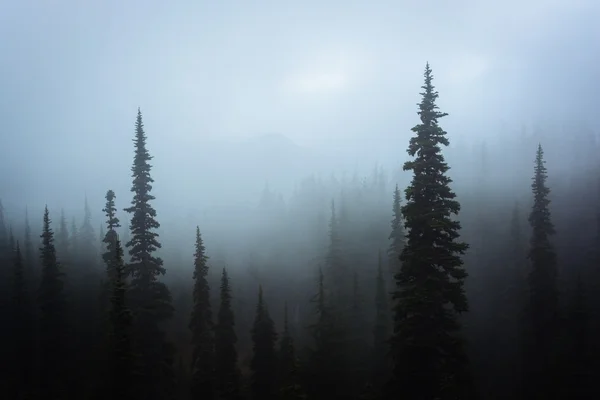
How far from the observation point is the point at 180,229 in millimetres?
108625

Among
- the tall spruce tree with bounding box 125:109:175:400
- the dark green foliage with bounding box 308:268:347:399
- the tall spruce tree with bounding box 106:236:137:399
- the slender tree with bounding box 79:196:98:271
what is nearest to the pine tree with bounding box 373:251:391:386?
the dark green foliage with bounding box 308:268:347:399

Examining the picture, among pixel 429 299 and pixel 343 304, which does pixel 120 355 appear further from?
pixel 343 304

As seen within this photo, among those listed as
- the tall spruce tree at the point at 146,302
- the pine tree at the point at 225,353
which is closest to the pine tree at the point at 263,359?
the pine tree at the point at 225,353

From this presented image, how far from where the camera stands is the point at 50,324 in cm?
3938

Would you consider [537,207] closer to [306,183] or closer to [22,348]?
[22,348]

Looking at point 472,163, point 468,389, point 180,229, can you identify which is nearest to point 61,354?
point 468,389

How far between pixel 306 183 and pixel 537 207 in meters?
91.8

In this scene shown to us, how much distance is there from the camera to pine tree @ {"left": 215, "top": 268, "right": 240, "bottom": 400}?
127 ft

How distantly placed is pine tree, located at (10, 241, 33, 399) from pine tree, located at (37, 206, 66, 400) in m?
4.52

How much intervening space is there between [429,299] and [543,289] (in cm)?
3392

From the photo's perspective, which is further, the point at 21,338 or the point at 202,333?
the point at 21,338

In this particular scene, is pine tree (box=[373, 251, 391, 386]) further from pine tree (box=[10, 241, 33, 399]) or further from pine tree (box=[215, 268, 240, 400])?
pine tree (box=[10, 241, 33, 399])

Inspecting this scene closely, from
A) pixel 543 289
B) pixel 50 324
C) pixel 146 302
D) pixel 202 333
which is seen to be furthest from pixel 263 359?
pixel 543 289

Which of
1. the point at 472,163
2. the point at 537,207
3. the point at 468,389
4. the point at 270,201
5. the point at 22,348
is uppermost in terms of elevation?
the point at 472,163
